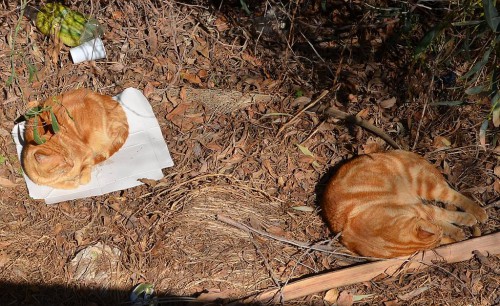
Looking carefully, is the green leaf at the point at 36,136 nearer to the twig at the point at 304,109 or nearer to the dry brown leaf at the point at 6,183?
the dry brown leaf at the point at 6,183

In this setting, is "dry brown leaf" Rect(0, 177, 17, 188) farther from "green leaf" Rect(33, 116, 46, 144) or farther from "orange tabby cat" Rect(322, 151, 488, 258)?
"orange tabby cat" Rect(322, 151, 488, 258)

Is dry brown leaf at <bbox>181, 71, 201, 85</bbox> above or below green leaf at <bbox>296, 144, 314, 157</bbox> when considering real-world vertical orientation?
above

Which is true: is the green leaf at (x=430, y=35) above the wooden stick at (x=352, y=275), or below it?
above

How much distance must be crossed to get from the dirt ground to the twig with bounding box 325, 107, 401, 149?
0.25ft

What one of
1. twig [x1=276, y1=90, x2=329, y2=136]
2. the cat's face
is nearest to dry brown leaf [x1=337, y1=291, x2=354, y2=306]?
twig [x1=276, y1=90, x2=329, y2=136]

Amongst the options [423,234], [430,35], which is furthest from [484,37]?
[423,234]

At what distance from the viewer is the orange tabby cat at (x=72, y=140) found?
4.44 m

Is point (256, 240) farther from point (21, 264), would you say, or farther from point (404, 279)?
point (21, 264)

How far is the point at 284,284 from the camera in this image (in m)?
4.18

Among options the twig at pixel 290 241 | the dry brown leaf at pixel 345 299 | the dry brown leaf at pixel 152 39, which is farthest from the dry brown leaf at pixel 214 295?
the dry brown leaf at pixel 152 39

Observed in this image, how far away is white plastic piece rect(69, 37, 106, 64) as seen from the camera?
507cm

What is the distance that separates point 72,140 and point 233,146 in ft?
4.76

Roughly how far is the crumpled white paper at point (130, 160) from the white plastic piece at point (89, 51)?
19.7 inches

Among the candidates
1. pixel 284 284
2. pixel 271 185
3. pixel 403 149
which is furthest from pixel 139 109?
pixel 403 149
